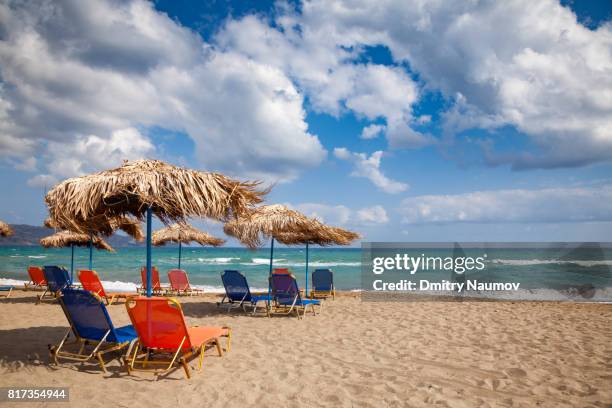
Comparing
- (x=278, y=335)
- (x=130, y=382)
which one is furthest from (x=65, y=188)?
(x=278, y=335)

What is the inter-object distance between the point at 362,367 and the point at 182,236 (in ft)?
33.5

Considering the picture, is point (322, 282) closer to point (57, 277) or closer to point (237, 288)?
point (237, 288)

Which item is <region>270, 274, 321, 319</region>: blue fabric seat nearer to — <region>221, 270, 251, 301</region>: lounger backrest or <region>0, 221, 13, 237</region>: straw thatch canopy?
<region>221, 270, 251, 301</region>: lounger backrest

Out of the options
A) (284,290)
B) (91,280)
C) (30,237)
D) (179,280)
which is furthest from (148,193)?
(30,237)

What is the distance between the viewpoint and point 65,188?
465 centimetres

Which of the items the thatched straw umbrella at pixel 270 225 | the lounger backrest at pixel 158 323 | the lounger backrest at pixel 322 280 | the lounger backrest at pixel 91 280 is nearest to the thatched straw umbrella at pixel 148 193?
the lounger backrest at pixel 158 323

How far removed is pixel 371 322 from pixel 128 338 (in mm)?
4247

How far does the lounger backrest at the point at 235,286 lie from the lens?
7.95 m

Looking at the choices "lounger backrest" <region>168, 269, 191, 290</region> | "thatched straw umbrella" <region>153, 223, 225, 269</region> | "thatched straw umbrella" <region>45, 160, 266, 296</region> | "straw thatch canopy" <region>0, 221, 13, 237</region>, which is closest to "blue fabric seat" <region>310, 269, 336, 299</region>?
"lounger backrest" <region>168, 269, 191, 290</region>

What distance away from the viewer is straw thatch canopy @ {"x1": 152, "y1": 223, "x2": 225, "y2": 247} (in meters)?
13.3

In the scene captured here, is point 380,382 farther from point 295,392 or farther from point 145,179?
point 145,179

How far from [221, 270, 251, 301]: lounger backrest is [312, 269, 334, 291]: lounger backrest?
9.28 feet

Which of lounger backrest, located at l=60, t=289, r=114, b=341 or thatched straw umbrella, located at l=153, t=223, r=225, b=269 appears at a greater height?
thatched straw umbrella, located at l=153, t=223, r=225, b=269

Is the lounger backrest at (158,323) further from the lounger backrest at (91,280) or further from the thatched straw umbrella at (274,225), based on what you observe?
the lounger backrest at (91,280)
